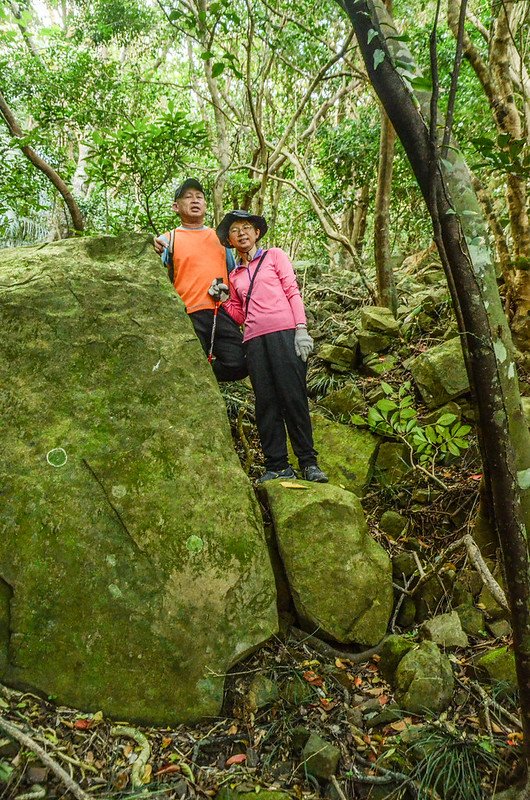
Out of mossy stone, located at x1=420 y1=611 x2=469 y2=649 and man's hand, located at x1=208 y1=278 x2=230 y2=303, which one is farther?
man's hand, located at x1=208 y1=278 x2=230 y2=303

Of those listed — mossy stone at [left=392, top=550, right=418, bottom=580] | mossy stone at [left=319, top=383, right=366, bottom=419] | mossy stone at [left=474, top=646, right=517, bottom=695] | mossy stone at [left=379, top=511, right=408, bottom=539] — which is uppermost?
mossy stone at [left=319, top=383, right=366, bottom=419]

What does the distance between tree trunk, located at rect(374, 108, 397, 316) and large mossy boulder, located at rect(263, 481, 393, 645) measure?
3832 millimetres

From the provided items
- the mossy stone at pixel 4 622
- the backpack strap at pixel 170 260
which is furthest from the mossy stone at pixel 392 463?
the mossy stone at pixel 4 622

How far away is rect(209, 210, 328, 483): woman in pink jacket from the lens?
3.88m

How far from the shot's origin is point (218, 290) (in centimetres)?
407

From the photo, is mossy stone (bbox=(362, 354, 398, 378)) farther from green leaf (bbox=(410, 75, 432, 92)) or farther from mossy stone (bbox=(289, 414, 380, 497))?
green leaf (bbox=(410, 75, 432, 92))

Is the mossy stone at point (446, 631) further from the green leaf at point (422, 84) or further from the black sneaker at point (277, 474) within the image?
the green leaf at point (422, 84)

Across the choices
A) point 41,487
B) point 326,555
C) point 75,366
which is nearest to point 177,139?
point 75,366

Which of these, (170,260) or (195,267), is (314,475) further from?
(170,260)

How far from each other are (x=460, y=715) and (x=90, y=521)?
2.26m

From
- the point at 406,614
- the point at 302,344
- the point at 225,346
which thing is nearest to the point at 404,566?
the point at 406,614

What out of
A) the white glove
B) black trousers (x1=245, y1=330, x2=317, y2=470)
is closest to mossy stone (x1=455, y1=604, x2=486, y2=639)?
black trousers (x1=245, y1=330, x2=317, y2=470)

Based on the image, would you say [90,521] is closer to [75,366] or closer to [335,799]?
[75,366]

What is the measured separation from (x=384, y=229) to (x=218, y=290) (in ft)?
11.1
